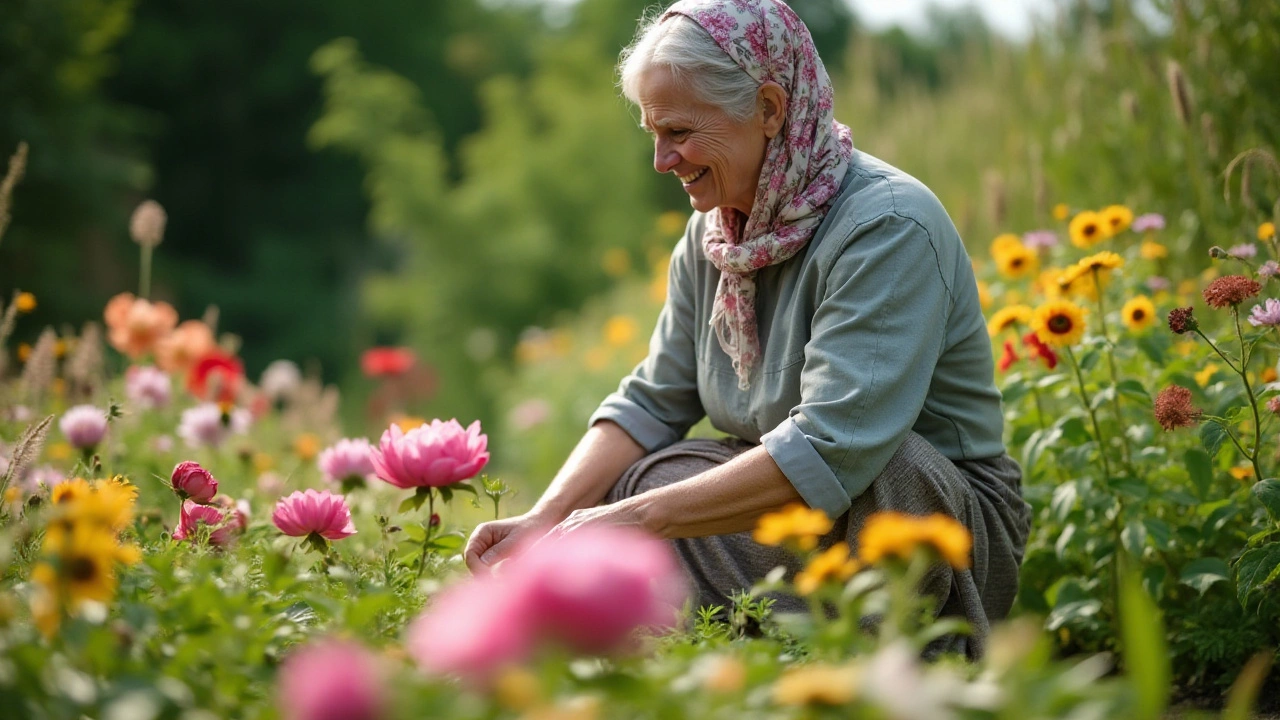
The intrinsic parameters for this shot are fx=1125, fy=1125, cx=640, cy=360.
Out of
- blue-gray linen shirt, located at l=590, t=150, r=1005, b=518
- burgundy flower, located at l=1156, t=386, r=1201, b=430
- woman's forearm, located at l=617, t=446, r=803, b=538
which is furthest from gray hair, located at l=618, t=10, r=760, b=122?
burgundy flower, located at l=1156, t=386, r=1201, b=430

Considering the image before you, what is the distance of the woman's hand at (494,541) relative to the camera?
1899 millimetres

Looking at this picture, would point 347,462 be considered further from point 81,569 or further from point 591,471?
point 81,569

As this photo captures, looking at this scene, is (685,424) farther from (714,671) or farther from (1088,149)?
(1088,149)

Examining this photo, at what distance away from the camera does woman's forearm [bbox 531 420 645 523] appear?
2135mm

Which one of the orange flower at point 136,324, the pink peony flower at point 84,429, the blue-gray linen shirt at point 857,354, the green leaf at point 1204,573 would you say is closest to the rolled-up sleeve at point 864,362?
the blue-gray linen shirt at point 857,354

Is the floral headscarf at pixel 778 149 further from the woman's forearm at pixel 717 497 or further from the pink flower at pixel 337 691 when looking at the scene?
the pink flower at pixel 337 691

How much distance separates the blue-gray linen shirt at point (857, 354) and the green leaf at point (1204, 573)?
0.40 metres

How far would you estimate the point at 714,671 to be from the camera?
98 centimetres

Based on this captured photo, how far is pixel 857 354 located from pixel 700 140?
50cm

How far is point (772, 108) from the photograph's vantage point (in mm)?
2037

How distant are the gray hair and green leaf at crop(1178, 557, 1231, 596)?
3.75ft

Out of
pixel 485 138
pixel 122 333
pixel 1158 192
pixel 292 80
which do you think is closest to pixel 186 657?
pixel 122 333

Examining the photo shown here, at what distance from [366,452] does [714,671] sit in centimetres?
145

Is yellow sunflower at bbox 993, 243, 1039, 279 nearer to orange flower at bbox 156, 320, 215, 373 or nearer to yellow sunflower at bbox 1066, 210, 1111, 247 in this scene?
yellow sunflower at bbox 1066, 210, 1111, 247
